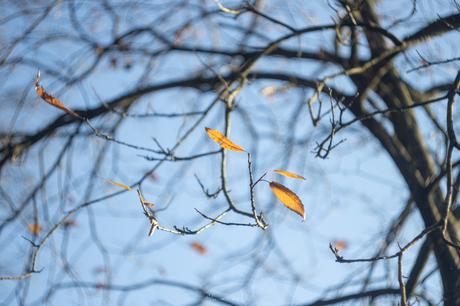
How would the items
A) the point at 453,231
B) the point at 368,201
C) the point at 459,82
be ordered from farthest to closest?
the point at 368,201 < the point at 453,231 < the point at 459,82

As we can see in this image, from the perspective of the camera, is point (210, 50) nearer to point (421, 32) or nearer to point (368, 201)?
point (421, 32)

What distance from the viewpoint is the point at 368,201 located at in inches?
191

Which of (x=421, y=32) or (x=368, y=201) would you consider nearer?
(x=421, y=32)

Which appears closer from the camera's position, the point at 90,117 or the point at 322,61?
the point at 90,117

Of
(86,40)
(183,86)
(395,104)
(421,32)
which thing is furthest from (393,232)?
(86,40)

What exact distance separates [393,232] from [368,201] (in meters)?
1.50

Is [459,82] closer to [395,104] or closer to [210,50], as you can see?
[395,104]

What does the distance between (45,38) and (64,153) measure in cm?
99

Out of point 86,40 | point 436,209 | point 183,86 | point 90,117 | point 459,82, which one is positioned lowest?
point 459,82

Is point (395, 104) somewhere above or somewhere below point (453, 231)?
above

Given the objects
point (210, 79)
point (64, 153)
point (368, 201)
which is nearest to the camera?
point (64, 153)

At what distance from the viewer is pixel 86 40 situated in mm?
3963

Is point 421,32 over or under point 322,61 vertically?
under

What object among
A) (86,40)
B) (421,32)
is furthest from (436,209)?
(86,40)
